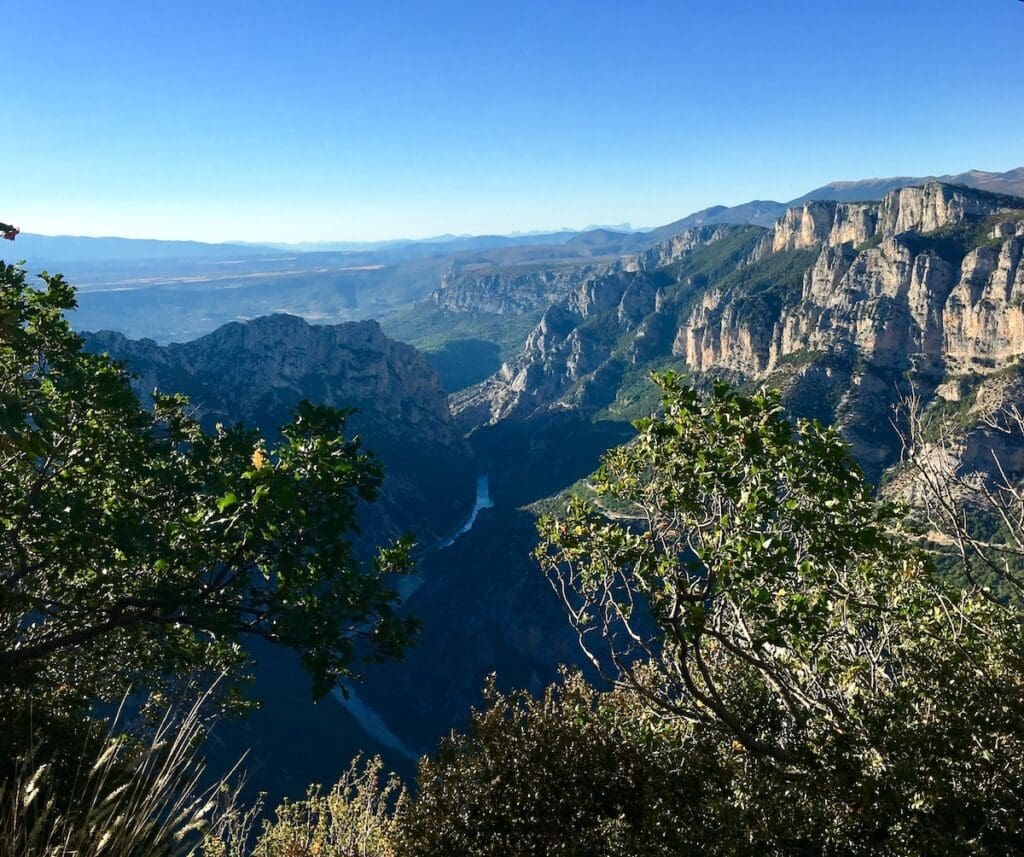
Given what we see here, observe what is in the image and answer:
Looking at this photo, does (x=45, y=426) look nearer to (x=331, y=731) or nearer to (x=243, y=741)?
(x=243, y=741)

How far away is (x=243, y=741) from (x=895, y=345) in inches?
7464

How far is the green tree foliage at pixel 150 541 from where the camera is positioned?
1265 centimetres

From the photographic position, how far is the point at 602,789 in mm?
13305

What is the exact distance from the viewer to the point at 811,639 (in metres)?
12.6

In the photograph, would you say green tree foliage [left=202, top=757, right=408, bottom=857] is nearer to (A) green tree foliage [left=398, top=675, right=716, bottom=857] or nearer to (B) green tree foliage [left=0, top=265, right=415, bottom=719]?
(A) green tree foliage [left=398, top=675, right=716, bottom=857]

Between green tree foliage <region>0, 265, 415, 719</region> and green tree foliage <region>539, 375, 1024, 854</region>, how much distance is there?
15.6 ft

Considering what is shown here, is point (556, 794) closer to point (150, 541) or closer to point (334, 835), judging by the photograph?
point (334, 835)

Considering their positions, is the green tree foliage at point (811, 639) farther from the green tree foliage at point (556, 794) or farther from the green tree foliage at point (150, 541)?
the green tree foliage at point (150, 541)

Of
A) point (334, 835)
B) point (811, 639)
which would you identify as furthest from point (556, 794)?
point (334, 835)

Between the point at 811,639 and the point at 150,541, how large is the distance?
13207mm

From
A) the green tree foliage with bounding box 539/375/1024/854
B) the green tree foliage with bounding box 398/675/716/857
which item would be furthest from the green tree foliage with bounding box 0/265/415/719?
the green tree foliage with bounding box 539/375/1024/854

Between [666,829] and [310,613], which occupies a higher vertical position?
[310,613]

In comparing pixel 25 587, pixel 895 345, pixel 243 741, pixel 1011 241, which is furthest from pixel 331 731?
pixel 1011 241

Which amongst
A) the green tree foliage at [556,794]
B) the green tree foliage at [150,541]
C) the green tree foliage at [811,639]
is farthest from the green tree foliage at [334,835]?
the green tree foliage at [811,639]
